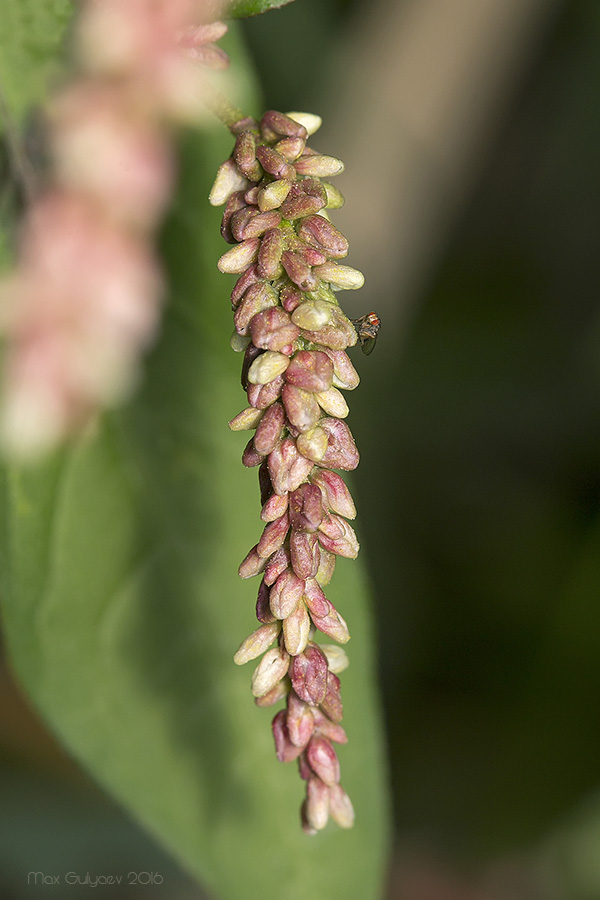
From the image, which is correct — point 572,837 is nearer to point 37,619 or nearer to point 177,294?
point 37,619

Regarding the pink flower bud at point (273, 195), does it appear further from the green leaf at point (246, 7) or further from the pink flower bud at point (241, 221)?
the green leaf at point (246, 7)

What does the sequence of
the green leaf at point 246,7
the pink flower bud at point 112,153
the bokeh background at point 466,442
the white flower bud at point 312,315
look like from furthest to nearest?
the bokeh background at point 466,442 → the pink flower bud at point 112,153 → the green leaf at point 246,7 → the white flower bud at point 312,315

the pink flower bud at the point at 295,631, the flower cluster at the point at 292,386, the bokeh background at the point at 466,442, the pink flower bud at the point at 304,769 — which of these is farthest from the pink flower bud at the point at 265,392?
the bokeh background at the point at 466,442

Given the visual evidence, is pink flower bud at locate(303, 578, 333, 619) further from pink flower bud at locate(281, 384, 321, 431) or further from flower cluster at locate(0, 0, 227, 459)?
flower cluster at locate(0, 0, 227, 459)

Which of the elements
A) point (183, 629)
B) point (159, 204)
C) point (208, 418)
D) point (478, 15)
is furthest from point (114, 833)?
point (478, 15)

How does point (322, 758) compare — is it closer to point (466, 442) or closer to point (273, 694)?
point (273, 694)

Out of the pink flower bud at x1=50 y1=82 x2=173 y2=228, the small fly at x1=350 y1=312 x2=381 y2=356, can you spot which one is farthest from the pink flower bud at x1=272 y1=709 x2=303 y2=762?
the pink flower bud at x1=50 y1=82 x2=173 y2=228
